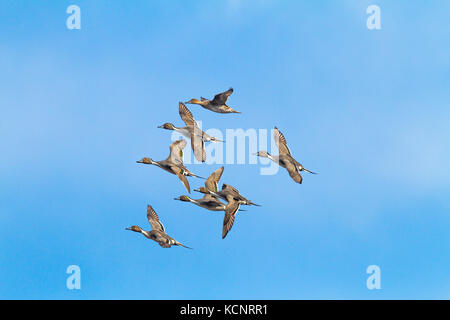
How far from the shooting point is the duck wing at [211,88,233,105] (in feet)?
124

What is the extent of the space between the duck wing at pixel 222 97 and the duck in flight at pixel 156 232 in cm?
640

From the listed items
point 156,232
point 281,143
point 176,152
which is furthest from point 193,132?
point 156,232

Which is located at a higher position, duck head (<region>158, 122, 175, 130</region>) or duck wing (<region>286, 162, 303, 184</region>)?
duck head (<region>158, 122, 175, 130</region>)

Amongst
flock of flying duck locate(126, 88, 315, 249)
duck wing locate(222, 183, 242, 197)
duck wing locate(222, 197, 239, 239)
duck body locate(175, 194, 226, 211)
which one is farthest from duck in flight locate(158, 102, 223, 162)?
duck wing locate(222, 197, 239, 239)

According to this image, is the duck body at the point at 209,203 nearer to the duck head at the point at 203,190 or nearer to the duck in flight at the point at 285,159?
the duck head at the point at 203,190

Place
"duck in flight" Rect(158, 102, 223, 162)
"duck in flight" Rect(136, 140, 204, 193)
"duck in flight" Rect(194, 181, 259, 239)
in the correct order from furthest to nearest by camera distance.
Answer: "duck in flight" Rect(158, 102, 223, 162), "duck in flight" Rect(136, 140, 204, 193), "duck in flight" Rect(194, 181, 259, 239)

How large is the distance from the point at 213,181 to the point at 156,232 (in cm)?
380

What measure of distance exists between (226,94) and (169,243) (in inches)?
307

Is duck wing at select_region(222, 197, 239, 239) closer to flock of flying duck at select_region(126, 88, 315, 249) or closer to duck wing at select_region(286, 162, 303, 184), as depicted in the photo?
flock of flying duck at select_region(126, 88, 315, 249)

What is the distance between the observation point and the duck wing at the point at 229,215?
3544 cm

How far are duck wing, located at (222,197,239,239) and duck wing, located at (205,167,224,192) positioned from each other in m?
2.88

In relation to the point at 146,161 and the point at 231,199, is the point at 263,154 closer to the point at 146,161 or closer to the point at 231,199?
the point at 231,199

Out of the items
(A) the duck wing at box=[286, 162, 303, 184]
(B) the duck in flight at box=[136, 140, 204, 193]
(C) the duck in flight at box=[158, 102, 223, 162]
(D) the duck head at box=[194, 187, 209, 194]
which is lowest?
(D) the duck head at box=[194, 187, 209, 194]

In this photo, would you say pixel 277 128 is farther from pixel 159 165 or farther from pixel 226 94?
pixel 159 165
